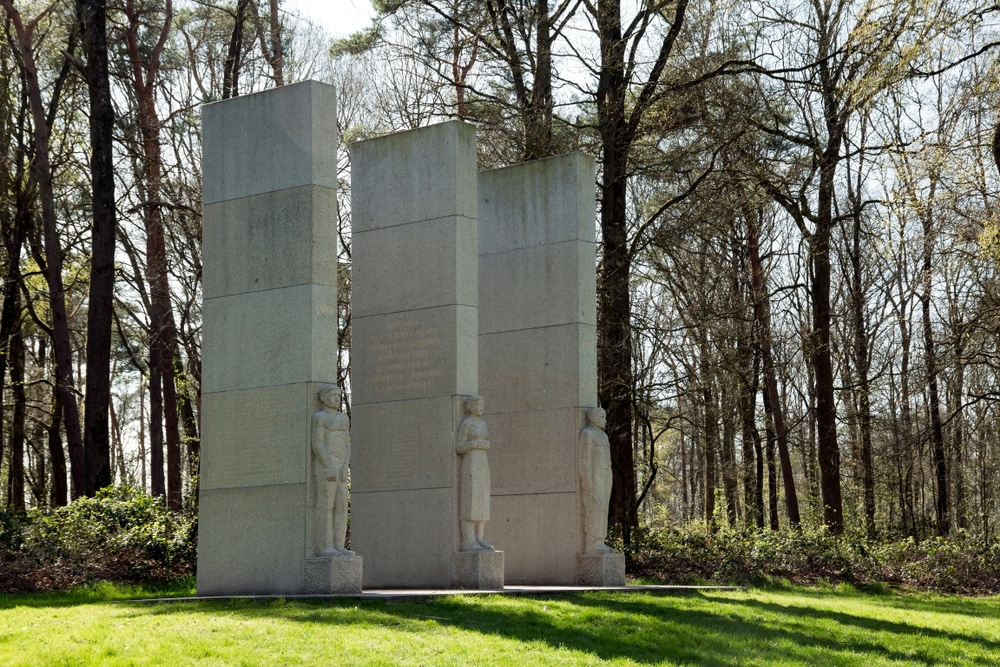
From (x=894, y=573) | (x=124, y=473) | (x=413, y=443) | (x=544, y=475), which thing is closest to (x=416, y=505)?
(x=413, y=443)

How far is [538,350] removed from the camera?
17.0 meters

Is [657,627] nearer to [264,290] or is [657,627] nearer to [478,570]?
[478,570]

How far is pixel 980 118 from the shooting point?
1700cm

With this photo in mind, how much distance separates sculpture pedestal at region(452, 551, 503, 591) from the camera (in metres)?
14.4

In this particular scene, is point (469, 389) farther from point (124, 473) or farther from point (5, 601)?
point (124, 473)

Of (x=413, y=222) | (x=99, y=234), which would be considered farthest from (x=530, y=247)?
(x=99, y=234)

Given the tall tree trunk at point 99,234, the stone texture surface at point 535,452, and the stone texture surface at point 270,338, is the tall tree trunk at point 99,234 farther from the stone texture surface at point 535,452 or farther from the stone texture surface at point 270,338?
the stone texture surface at point 535,452

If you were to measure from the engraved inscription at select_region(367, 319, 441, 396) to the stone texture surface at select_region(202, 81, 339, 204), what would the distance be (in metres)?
2.31

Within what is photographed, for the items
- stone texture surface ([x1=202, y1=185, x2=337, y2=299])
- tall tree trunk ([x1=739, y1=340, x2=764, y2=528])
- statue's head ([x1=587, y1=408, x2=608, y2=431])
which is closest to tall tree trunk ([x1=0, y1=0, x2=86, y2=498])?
stone texture surface ([x1=202, y1=185, x2=337, y2=299])

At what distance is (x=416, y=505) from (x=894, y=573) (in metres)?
9.66

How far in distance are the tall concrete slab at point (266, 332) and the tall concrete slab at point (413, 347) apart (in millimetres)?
1795

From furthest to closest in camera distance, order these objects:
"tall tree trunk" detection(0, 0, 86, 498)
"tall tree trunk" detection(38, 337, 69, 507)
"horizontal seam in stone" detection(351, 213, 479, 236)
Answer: "tall tree trunk" detection(38, 337, 69, 507) < "tall tree trunk" detection(0, 0, 86, 498) < "horizontal seam in stone" detection(351, 213, 479, 236)

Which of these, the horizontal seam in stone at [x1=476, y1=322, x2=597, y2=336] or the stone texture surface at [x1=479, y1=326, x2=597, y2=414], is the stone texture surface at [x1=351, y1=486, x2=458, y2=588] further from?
the horizontal seam in stone at [x1=476, y1=322, x2=597, y2=336]

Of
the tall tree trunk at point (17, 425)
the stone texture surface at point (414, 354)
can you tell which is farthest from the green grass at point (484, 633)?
the tall tree trunk at point (17, 425)
